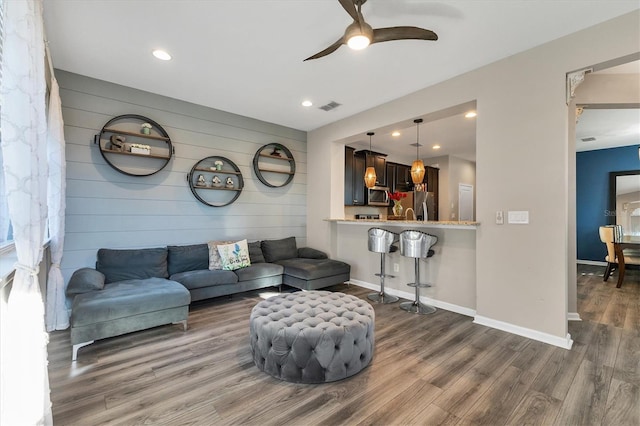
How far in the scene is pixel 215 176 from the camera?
14.7 ft

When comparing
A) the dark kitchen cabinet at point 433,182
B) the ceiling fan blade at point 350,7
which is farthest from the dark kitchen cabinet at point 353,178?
the ceiling fan blade at point 350,7

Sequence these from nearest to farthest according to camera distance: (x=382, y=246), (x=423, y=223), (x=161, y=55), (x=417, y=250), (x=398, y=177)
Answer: (x=161, y=55) → (x=417, y=250) → (x=423, y=223) → (x=382, y=246) → (x=398, y=177)

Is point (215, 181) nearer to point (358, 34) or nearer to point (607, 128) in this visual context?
point (358, 34)

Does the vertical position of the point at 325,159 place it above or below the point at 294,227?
above

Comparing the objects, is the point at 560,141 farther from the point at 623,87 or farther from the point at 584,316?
the point at 584,316

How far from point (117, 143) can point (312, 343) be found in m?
3.47

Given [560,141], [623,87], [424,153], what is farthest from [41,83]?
[424,153]

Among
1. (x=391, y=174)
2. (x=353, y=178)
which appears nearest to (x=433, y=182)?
(x=391, y=174)

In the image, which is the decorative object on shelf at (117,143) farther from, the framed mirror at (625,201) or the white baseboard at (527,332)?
the framed mirror at (625,201)

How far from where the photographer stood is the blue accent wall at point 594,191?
661cm

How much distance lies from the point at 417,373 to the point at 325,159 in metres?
3.86

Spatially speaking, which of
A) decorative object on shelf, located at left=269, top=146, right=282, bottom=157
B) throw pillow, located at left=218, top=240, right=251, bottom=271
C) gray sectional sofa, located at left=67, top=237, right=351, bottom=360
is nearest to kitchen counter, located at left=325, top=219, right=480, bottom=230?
gray sectional sofa, located at left=67, top=237, right=351, bottom=360

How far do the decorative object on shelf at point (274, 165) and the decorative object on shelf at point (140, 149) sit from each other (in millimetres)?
1619

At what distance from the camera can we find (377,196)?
680cm
